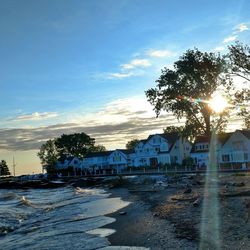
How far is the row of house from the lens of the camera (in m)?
81.5

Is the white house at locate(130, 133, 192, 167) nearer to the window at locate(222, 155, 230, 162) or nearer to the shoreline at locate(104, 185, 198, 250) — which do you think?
the window at locate(222, 155, 230, 162)

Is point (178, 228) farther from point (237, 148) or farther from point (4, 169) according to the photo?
point (4, 169)

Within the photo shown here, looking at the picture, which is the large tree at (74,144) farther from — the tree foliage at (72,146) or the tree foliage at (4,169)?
the tree foliage at (4,169)

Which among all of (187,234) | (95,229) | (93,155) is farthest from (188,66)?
(93,155)

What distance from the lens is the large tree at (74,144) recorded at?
158125 millimetres

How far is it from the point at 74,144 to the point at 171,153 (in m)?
66.7

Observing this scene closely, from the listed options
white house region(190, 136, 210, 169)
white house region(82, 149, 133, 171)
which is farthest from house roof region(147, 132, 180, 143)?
white house region(82, 149, 133, 171)

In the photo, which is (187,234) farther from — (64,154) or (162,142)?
(64,154)

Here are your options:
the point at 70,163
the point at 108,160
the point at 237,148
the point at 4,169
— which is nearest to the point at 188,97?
the point at 237,148

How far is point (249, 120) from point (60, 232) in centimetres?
2124

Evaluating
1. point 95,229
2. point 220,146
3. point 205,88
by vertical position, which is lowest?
point 95,229

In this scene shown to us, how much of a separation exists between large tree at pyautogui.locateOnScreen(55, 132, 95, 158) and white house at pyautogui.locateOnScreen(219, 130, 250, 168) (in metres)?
81.7

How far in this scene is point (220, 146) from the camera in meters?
85.1

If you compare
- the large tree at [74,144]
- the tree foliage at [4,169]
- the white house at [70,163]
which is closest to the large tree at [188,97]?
the white house at [70,163]
